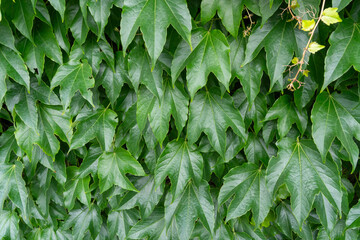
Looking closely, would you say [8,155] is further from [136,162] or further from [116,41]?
[116,41]

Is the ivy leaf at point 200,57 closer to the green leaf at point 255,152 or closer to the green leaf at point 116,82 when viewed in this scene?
the green leaf at point 116,82

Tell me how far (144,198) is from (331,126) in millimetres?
867

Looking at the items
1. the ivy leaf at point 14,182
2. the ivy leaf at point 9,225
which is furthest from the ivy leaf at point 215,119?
the ivy leaf at point 9,225

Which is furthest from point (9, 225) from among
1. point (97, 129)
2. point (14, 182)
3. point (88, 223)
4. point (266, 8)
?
point (266, 8)


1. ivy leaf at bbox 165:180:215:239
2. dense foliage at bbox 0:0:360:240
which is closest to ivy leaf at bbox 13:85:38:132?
dense foliage at bbox 0:0:360:240

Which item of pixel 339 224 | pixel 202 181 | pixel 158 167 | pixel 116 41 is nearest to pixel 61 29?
pixel 116 41

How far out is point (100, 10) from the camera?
1181 mm

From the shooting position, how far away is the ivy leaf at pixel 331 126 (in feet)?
3.79

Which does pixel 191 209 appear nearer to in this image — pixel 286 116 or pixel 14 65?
pixel 286 116

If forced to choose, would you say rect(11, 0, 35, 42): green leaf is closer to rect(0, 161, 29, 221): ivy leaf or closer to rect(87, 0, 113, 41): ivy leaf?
rect(87, 0, 113, 41): ivy leaf

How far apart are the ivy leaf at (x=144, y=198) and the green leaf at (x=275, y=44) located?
0.73 metres

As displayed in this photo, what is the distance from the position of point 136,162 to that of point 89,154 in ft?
0.82

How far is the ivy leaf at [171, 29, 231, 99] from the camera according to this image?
3.83 feet

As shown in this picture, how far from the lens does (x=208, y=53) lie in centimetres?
118
